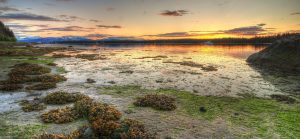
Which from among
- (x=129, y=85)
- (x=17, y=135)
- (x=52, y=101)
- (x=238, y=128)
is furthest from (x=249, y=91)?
(x=17, y=135)

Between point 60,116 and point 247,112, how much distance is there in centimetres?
1087

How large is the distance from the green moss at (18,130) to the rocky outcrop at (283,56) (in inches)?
1139

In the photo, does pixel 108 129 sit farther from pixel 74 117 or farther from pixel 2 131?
pixel 2 131

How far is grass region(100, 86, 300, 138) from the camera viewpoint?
10.3 meters

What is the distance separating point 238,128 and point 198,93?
670 cm

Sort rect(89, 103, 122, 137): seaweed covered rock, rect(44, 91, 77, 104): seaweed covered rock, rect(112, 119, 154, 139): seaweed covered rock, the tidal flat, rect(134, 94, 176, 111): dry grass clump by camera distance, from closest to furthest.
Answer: rect(112, 119, 154, 139): seaweed covered rock < rect(89, 103, 122, 137): seaweed covered rock < the tidal flat < rect(134, 94, 176, 111): dry grass clump < rect(44, 91, 77, 104): seaweed covered rock

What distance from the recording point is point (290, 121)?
1144cm

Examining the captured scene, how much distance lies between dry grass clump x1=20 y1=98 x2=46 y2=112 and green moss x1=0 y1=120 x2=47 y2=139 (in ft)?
6.10

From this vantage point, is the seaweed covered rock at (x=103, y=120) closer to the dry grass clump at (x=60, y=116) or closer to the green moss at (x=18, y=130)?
the dry grass clump at (x=60, y=116)

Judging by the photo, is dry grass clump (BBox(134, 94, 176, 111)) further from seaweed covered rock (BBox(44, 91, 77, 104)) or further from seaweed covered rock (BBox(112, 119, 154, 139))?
seaweed covered rock (BBox(44, 91, 77, 104))

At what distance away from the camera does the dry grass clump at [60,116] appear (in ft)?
35.2

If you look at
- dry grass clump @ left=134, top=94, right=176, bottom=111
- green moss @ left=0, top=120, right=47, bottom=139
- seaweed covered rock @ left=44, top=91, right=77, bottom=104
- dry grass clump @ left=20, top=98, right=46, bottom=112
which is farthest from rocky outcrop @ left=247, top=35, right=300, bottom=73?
green moss @ left=0, top=120, right=47, bottom=139

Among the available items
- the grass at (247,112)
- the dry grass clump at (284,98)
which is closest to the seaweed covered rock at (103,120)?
the grass at (247,112)

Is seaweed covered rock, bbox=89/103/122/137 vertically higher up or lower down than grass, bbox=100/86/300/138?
higher up
